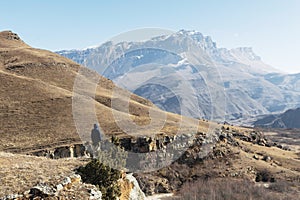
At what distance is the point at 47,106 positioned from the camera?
90.4 meters

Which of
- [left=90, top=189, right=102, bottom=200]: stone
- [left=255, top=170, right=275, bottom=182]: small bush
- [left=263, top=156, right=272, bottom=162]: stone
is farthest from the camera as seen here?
[left=263, top=156, right=272, bottom=162]: stone

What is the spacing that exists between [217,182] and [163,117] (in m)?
35.6

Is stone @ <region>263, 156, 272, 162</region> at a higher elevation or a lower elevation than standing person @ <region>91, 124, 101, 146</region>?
lower

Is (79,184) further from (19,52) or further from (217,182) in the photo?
(19,52)

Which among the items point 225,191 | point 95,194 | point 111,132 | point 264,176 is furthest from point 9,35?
point 95,194

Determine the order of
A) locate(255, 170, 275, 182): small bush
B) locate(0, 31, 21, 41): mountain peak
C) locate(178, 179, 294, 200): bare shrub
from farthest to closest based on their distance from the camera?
locate(0, 31, 21, 41): mountain peak < locate(255, 170, 275, 182): small bush < locate(178, 179, 294, 200): bare shrub

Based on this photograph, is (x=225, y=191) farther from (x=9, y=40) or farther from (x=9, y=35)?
(x=9, y=35)

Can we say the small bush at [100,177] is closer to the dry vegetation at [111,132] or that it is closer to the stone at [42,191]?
the stone at [42,191]

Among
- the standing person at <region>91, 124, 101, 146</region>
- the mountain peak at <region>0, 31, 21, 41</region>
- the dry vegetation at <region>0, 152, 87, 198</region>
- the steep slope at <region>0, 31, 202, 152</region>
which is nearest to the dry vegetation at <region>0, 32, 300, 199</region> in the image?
the steep slope at <region>0, 31, 202, 152</region>

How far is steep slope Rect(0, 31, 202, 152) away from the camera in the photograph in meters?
74.2

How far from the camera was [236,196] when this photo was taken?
65.6 meters

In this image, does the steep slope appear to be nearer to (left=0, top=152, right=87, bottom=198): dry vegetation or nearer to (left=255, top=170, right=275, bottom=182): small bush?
(left=255, top=170, right=275, bottom=182): small bush

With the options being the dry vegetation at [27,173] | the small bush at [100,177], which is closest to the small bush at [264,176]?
the small bush at [100,177]

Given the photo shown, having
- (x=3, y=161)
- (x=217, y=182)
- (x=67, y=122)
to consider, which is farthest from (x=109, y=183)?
(x=67, y=122)
